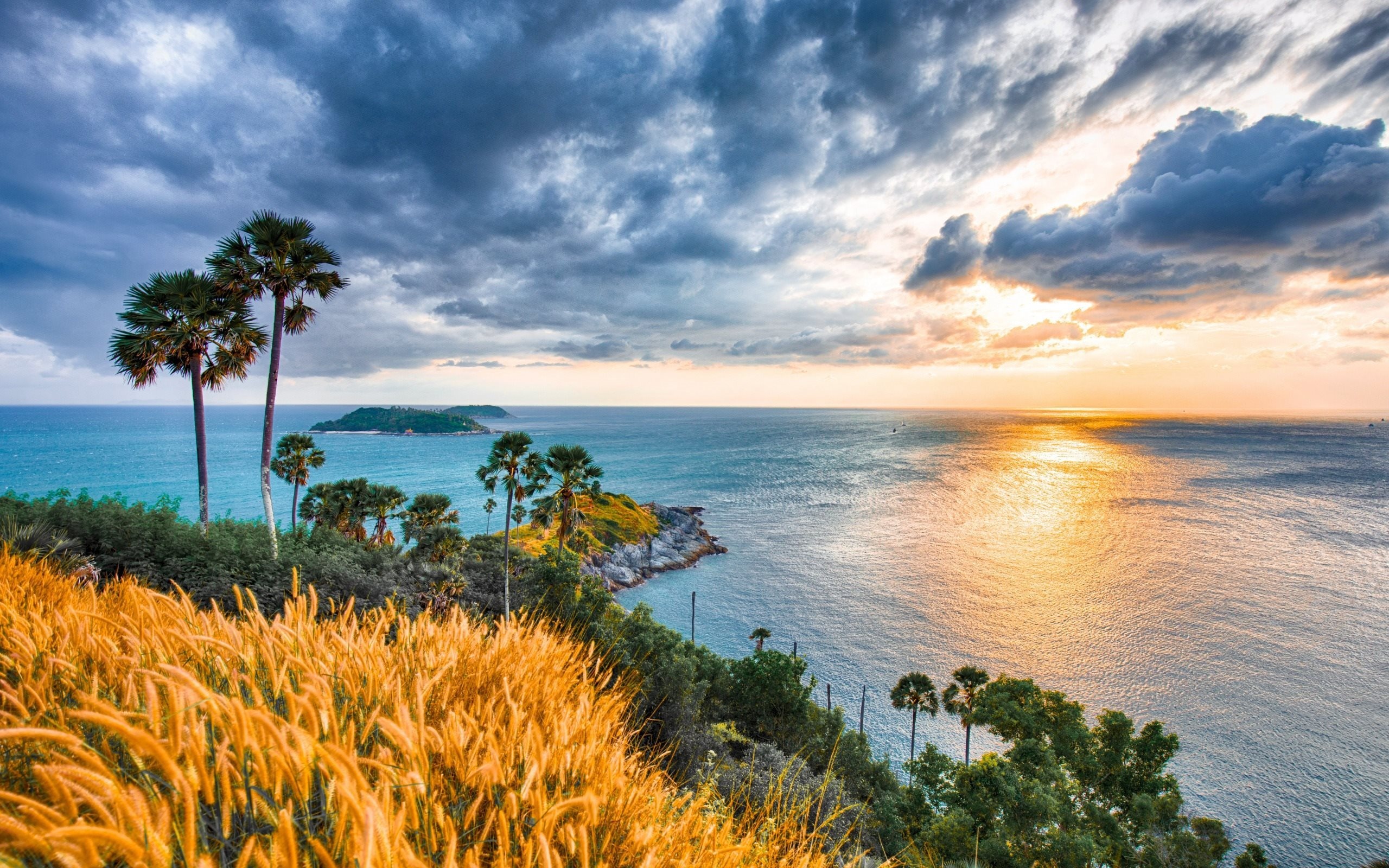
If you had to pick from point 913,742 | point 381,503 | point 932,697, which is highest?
point 381,503

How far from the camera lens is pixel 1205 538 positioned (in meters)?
63.7

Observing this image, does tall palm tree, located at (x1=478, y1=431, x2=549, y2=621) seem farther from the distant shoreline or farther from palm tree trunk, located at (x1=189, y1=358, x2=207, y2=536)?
the distant shoreline

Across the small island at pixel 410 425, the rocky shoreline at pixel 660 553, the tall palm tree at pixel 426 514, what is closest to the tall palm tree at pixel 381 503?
the tall palm tree at pixel 426 514

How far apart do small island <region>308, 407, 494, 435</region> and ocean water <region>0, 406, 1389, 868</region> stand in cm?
7179

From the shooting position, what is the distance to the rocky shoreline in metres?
47.5

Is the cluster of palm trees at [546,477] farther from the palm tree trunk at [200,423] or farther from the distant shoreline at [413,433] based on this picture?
the distant shoreline at [413,433]

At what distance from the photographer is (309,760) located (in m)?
1.74

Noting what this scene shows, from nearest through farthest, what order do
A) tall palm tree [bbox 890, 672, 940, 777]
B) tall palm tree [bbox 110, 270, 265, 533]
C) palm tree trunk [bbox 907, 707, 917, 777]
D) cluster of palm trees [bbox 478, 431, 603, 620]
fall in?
tall palm tree [bbox 110, 270, 265, 533]
cluster of palm trees [bbox 478, 431, 603, 620]
palm tree trunk [bbox 907, 707, 917, 777]
tall palm tree [bbox 890, 672, 940, 777]

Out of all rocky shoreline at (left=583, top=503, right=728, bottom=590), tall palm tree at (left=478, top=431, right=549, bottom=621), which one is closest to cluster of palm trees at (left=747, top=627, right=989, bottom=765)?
tall palm tree at (left=478, top=431, right=549, bottom=621)

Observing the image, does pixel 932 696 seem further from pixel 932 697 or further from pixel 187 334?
pixel 187 334

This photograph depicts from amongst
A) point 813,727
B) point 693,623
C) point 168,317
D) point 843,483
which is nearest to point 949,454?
point 843,483

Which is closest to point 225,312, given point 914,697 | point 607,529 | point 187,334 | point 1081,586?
point 187,334

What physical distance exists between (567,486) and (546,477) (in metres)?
1.35

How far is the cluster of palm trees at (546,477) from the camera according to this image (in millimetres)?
24516
